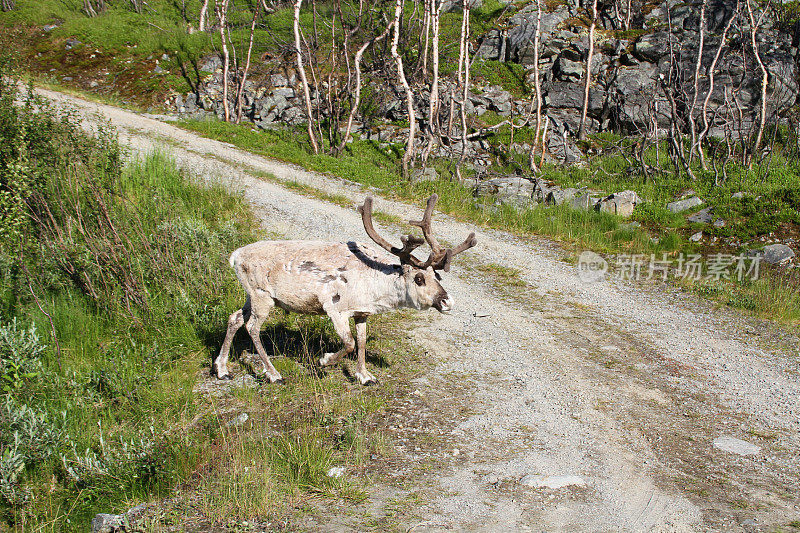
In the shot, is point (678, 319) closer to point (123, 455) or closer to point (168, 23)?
point (123, 455)

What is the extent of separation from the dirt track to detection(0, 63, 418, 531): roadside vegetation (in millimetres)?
919

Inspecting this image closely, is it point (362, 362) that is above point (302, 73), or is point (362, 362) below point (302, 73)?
below

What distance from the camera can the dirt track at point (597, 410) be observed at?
17.1 feet

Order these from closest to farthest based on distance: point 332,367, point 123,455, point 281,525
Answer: point 281,525 → point 123,455 → point 332,367

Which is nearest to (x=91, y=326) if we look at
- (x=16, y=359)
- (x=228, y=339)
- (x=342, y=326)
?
(x=16, y=359)

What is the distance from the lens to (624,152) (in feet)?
76.4

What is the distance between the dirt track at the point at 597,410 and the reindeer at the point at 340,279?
4.49ft

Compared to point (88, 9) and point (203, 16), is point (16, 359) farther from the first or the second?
point (88, 9)

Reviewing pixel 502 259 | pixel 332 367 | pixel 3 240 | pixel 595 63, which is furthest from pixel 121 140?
pixel 595 63

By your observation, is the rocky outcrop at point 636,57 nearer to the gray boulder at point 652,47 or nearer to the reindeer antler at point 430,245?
the gray boulder at point 652,47

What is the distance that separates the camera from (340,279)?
735cm

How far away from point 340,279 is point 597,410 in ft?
12.0

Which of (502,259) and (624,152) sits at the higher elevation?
(624,152)

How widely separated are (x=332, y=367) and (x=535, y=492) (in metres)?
3.54
